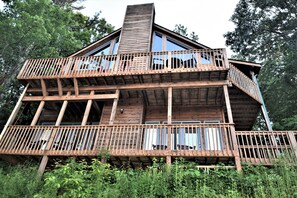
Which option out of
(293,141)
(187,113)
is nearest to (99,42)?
(187,113)

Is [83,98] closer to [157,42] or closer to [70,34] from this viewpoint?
[157,42]

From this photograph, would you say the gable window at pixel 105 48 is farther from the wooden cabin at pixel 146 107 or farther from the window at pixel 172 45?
the window at pixel 172 45

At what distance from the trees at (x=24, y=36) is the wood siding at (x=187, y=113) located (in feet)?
24.7

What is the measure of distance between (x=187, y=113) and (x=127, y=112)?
3.13 metres

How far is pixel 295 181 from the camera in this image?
18.3 feet

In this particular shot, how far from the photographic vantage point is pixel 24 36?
11789 millimetres

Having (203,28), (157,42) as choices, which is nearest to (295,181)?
(157,42)

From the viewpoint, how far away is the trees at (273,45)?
1543cm

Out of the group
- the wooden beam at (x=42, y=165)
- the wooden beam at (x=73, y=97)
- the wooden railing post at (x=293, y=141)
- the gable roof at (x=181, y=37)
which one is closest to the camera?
the wooden railing post at (x=293, y=141)

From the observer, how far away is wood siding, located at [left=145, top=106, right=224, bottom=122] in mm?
10648

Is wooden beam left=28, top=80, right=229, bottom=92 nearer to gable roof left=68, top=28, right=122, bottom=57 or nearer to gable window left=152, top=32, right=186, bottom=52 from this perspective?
gable window left=152, top=32, right=186, bottom=52

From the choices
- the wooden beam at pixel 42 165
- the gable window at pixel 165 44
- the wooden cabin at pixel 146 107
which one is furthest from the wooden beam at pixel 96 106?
the gable window at pixel 165 44

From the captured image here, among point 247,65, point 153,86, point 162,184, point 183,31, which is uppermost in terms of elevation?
point 183,31

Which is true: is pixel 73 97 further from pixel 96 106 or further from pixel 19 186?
pixel 19 186
